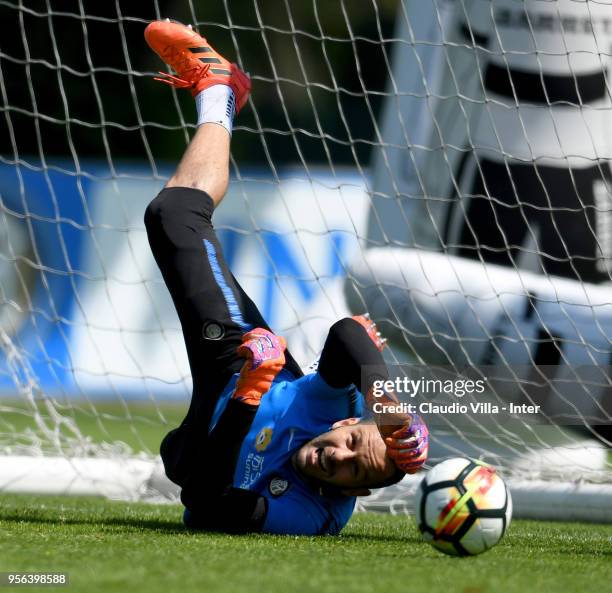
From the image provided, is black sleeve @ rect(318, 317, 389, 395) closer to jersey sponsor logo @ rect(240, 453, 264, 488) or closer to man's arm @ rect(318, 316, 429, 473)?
man's arm @ rect(318, 316, 429, 473)

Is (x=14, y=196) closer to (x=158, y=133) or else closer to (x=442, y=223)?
(x=158, y=133)

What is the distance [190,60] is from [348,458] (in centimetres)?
150

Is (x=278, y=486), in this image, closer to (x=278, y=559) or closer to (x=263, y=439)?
(x=263, y=439)

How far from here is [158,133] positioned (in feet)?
30.2

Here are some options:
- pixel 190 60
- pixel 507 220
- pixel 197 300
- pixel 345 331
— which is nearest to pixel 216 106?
pixel 190 60

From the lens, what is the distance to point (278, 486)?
279 centimetres

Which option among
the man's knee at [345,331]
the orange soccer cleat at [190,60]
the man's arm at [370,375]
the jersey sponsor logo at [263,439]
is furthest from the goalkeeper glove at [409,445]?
the orange soccer cleat at [190,60]

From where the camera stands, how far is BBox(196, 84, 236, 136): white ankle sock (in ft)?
11.0

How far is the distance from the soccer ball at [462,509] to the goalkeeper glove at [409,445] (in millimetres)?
157

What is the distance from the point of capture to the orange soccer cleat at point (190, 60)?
135 inches

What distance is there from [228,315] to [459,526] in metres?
1.00

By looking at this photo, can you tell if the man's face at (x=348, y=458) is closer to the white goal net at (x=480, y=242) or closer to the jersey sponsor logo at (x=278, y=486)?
the jersey sponsor logo at (x=278, y=486)

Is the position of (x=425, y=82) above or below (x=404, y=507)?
above

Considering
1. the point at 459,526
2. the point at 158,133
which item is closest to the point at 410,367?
the point at 459,526
